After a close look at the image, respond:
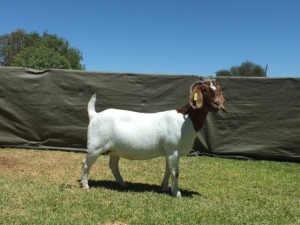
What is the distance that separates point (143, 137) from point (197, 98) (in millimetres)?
1028

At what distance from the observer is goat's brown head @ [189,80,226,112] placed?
651 centimetres

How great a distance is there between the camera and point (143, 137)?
678 centimetres

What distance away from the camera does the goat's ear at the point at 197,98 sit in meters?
6.55

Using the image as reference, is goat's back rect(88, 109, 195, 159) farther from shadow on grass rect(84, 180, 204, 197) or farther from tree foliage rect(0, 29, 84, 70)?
tree foliage rect(0, 29, 84, 70)

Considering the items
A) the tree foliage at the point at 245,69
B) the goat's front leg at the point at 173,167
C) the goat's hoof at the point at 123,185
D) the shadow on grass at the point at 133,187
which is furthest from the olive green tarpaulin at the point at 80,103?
the tree foliage at the point at 245,69

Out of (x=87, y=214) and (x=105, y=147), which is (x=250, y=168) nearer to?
(x=105, y=147)

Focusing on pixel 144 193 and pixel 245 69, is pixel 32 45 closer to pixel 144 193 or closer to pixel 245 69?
pixel 245 69

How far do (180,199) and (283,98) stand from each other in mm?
5266

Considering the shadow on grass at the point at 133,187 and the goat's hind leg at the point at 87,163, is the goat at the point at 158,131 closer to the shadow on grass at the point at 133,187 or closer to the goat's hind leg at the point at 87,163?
the goat's hind leg at the point at 87,163

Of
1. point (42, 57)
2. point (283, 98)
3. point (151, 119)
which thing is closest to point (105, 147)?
point (151, 119)

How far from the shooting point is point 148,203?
20.1 ft

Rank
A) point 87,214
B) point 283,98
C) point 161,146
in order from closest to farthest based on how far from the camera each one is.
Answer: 1. point 87,214
2. point 161,146
3. point 283,98

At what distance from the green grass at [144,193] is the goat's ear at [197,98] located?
1.40 m

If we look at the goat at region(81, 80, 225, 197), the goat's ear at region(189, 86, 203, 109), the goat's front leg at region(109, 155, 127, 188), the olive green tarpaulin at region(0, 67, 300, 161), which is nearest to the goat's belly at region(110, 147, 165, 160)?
the goat at region(81, 80, 225, 197)
